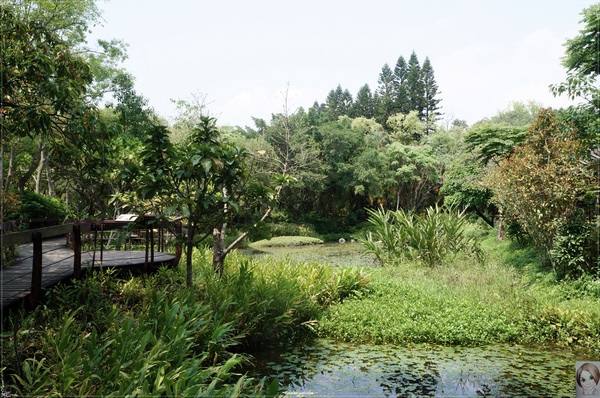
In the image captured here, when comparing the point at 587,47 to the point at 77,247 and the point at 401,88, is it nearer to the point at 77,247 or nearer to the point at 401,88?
the point at 77,247

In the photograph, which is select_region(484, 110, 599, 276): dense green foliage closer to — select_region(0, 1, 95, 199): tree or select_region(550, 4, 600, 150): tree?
select_region(550, 4, 600, 150): tree

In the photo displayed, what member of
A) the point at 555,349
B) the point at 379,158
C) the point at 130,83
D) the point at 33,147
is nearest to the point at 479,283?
the point at 555,349

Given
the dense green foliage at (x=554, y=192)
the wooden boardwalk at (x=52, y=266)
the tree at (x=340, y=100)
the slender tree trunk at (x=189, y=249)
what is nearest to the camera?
the wooden boardwalk at (x=52, y=266)

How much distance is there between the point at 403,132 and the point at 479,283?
25.3 m

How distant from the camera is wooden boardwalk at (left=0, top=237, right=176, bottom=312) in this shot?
197 inches

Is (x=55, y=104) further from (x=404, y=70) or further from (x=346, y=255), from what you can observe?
(x=404, y=70)

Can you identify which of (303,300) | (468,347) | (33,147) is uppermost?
(33,147)

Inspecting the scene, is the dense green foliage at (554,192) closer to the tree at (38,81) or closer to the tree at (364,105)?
the tree at (38,81)

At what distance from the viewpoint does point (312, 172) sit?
24453 mm

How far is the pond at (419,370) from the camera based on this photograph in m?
4.90

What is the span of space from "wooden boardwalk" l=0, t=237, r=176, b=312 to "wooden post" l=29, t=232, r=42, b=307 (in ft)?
0.27

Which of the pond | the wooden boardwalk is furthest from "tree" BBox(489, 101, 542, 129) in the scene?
the wooden boardwalk

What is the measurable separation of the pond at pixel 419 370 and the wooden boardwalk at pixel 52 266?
2487 mm

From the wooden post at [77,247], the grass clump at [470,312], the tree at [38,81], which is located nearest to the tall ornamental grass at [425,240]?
the grass clump at [470,312]
